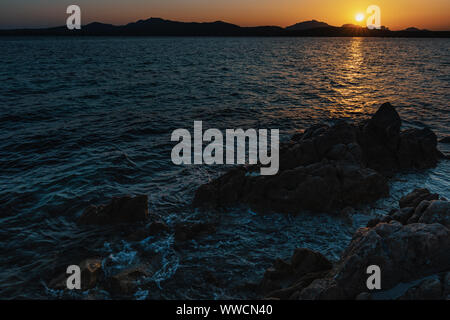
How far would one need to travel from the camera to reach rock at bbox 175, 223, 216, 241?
11.5 m

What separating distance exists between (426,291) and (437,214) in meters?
2.63

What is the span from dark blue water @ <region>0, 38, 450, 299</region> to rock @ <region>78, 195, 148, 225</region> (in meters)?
0.52

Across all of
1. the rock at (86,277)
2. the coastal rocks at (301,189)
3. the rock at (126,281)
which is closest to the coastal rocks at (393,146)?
the coastal rocks at (301,189)

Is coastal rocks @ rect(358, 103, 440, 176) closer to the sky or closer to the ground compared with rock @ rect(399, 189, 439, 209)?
closer to the sky

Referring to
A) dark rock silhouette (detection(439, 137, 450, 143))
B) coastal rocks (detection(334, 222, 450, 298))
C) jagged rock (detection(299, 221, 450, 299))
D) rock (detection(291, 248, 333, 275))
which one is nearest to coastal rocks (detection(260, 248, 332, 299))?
rock (detection(291, 248, 333, 275))

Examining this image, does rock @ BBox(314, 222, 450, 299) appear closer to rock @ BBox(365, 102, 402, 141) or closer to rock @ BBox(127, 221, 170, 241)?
rock @ BBox(127, 221, 170, 241)

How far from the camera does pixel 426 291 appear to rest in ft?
22.2

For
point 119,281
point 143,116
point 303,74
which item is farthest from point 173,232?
point 303,74

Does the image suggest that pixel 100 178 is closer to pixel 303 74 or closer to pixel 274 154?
pixel 274 154

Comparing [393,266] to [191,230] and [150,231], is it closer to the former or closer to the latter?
[191,230]

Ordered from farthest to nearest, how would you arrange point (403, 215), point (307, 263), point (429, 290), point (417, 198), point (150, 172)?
point (150, 172) → point (417, 198) → point (403, 215) → point (307, 263) → point (429, 290)

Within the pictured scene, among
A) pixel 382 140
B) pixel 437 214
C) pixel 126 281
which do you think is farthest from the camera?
pixel 382 140

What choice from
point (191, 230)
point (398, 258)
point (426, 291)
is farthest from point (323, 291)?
point (191, 230)
